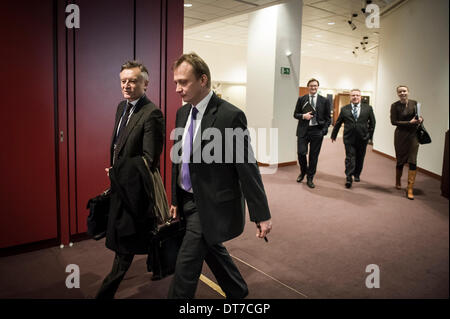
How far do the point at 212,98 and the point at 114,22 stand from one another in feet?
7.02

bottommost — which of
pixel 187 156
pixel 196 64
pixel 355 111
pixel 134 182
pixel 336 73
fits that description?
pixel 134 182

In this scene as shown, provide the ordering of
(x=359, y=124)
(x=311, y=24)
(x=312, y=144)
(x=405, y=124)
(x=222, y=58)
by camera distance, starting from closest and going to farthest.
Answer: (x=405, y=124), (x=359, y=124), (x=312, y=144), (x=311, y=24), (x=222, y=58)

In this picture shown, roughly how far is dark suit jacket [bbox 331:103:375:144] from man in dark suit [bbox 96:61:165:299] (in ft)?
14.4

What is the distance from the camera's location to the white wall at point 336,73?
55.3ft

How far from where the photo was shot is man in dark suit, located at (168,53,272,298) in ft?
6.62

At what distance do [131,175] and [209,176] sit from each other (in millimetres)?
588

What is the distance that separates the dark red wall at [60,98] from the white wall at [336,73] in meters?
13.8

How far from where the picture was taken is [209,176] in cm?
205

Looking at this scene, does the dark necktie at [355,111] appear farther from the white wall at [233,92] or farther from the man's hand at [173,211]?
the white wall at [233,92]

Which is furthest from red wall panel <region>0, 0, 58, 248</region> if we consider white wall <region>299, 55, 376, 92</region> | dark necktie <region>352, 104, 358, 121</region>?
white wall <region>299, 55, 376, 92</region>

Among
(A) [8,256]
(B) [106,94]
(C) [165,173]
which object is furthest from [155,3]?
(A) [8,256]

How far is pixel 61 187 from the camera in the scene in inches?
141

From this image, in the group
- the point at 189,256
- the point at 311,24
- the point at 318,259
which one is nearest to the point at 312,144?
the point at 318,259

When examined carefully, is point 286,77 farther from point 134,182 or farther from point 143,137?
point 134,182
